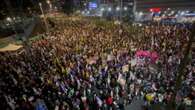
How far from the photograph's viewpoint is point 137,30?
1135 inches

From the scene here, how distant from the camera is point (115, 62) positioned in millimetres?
16375

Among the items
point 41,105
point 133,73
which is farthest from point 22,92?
point 133,73

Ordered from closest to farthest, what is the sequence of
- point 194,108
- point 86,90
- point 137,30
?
point 194,108 < point 86,90 < point 137,30

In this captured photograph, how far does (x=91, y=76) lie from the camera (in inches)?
536

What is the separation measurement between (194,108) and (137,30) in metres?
20.0

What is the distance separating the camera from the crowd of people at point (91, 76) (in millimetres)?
11023

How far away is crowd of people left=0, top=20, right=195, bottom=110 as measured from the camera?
1102 centimetres

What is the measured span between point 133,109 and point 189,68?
17.9 ft

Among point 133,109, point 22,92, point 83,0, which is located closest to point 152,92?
point 133,109

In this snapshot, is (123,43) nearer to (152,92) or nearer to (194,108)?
(152,92)

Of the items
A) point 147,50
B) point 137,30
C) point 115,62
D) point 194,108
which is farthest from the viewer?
point 137,30

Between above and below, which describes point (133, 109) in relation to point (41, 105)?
below

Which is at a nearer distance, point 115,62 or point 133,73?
point 133,73

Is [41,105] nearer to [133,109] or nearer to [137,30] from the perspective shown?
[133,109]
